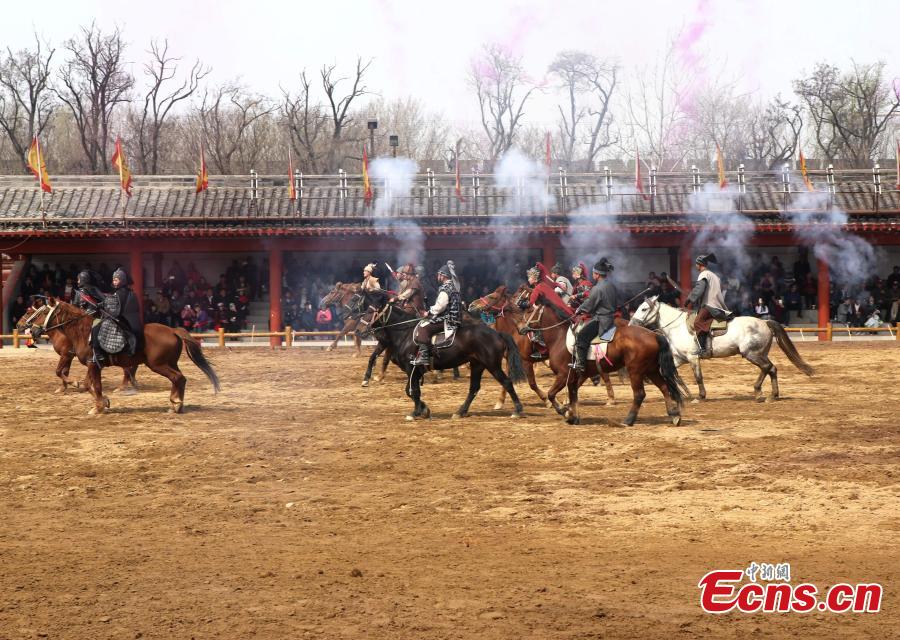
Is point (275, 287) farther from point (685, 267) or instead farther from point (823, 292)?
point (823, 292)

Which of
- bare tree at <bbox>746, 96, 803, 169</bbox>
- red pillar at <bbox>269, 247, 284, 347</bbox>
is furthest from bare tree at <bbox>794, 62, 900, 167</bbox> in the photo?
red pillar at <bbox>269, 247, 284, 347</bbox>

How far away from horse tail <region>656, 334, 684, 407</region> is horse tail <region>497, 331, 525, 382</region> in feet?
7.00

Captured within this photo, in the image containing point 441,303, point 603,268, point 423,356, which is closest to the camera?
point 603,268

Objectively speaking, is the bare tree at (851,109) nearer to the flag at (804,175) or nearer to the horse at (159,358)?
the flag at (804,175)

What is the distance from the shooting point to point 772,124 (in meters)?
48.2

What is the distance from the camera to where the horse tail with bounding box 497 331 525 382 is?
15.6m

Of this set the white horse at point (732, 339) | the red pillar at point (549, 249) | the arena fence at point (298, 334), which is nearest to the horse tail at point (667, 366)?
the white horse at point (732, 339)

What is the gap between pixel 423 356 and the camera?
15633 mm

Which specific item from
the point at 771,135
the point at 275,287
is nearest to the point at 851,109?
the point at 771,135

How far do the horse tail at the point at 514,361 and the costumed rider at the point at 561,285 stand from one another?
159cm

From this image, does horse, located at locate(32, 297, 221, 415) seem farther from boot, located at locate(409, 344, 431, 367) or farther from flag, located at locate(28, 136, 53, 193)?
flag, located at locate(28, 136, 53, 193)

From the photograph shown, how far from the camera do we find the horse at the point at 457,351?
15672 millimetres

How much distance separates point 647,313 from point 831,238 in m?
19.0

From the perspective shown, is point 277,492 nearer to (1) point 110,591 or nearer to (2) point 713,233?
(1) point 110,591
